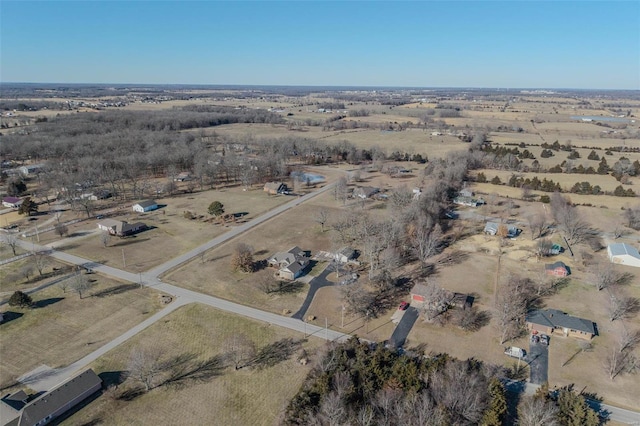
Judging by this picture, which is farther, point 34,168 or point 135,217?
point 34,168

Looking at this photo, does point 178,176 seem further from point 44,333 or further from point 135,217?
point 44,333

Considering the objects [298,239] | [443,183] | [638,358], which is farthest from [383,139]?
[638,358]

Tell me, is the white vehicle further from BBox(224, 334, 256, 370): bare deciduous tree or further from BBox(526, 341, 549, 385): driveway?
BBox(224, 334, 256, 370): bare deciduous tree

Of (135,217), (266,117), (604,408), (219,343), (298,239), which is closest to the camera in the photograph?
(604,408)

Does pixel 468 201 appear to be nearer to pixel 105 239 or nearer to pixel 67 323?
pixel 105 239

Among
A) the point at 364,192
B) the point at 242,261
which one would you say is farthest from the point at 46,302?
the point at 364,192

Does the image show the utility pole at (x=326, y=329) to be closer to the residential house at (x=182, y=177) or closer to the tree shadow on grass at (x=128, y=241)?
the tree shadow on grass at (x=128, y=241)

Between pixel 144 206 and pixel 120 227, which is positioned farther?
pixel 144 206
